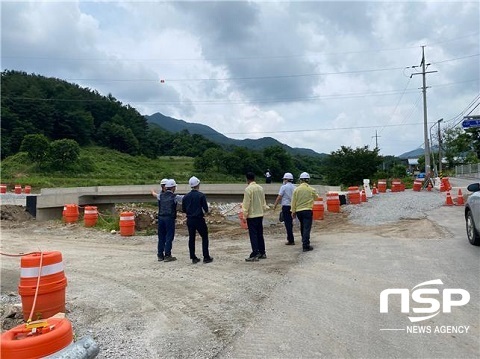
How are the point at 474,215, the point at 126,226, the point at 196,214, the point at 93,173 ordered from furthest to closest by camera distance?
the point at 93,173, the point at 126,226, the point at 196,214, the point at 474,215

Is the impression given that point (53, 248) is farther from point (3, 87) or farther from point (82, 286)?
point (3, 87)

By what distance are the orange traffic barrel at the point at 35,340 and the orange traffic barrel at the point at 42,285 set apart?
77.8 inches

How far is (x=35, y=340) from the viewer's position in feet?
12.2

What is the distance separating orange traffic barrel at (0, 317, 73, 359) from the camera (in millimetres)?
3660

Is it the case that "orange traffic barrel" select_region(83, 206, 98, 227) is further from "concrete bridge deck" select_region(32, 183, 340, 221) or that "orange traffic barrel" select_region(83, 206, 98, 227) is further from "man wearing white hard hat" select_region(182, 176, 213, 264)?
"concrete bridge deck" select_region(32, 183, 340, 221)

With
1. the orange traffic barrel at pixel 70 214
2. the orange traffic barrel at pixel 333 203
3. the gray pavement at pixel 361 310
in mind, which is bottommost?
the gray pavement at pixel 361 310

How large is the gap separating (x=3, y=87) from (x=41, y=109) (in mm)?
10984

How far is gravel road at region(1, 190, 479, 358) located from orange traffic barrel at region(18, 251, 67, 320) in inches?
15.3

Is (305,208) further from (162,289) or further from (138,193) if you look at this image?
(138,193)

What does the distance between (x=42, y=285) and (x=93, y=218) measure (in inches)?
506

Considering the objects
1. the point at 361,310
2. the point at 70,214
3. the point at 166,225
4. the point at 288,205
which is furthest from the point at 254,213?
the point at 70,214

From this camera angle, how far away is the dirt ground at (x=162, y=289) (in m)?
5.06

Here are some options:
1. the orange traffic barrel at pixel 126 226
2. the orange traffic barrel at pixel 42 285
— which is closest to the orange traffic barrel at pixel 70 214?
the orange traffic barrel at pixel 126 226

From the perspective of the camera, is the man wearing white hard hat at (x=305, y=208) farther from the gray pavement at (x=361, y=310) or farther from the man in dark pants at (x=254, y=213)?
the man in dark pants at (x=254, y=213)
